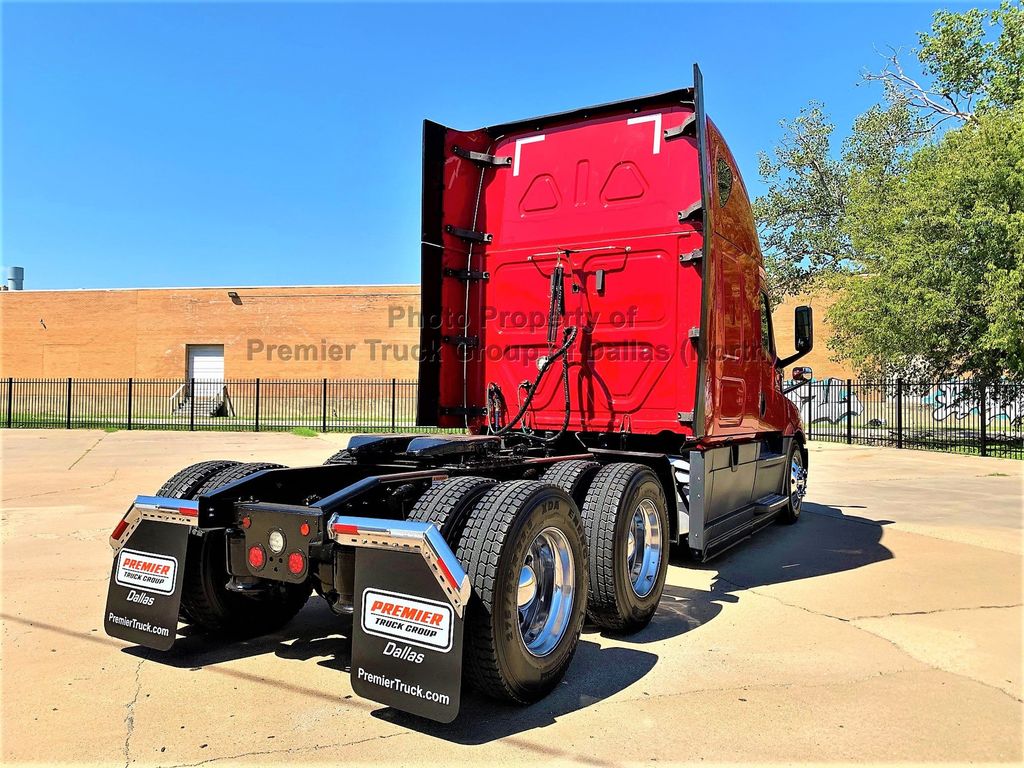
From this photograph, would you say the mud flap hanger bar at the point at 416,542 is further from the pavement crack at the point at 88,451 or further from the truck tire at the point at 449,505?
the pavement crack at the point at 88,451

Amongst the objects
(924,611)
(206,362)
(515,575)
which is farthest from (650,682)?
(206,362)

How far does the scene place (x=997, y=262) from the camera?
774 inches

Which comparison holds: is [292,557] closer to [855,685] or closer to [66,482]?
[855,685]

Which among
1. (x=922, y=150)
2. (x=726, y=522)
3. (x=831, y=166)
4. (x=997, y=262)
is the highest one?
(x=831, y=166)

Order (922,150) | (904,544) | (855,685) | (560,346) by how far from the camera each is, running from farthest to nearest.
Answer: (922,150) < (904,544) < (560,346) < (855,685)

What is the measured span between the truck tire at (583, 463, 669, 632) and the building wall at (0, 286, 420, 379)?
37209 millimetres

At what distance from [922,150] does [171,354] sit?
40.7m

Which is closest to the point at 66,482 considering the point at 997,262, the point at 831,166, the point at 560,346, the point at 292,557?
the point at 560,346

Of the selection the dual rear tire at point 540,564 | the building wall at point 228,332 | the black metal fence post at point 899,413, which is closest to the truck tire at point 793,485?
the dual rear tire at point 540,564

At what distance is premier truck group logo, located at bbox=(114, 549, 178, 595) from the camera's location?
4176 mm

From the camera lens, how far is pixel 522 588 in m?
4.02

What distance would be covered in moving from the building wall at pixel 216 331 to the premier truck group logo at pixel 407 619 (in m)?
38.9

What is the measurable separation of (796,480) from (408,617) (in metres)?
7.37

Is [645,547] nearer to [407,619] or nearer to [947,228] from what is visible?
[407,619]
